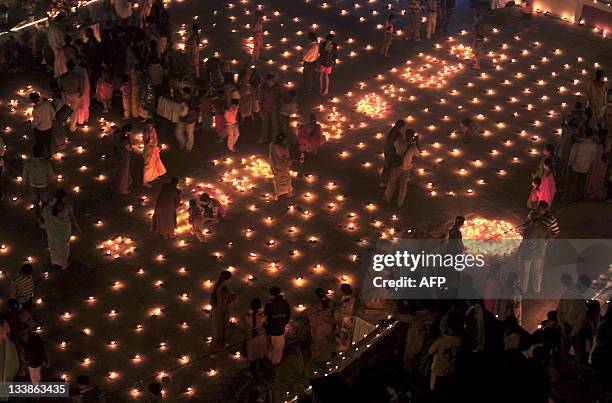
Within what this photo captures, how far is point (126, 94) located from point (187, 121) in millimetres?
1553

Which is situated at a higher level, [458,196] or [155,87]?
[155,87]

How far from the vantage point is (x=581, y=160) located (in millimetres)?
17938

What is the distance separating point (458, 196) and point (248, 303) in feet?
16.1

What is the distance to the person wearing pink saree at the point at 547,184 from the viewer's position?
17031 mm

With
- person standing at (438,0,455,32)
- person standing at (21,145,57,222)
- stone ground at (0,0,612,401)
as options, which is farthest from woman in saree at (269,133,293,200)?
person standing at (438,0,455,32)

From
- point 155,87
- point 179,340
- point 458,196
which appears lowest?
point 179,340

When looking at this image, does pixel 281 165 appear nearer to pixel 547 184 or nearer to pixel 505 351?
pixel 547 184

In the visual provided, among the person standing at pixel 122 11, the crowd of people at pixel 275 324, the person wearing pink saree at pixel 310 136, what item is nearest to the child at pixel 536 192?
the crowd of people at pixel 275 324

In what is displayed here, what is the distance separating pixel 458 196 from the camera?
1898 cm

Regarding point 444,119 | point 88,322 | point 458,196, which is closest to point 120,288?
point 88,322

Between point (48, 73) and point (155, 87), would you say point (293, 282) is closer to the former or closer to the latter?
point (155, 87)

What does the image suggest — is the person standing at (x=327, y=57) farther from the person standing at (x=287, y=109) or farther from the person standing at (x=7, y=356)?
the person standing at (x=7, y=356)

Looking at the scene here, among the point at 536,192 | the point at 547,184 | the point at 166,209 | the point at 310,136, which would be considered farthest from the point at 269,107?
the point at 547,184

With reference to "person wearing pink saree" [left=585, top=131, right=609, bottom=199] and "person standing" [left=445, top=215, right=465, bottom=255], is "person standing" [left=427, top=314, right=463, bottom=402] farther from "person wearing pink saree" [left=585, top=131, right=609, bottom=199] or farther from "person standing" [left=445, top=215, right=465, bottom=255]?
"person wearing pink saree" [left=585, top=131, right=609, bottom=199]
